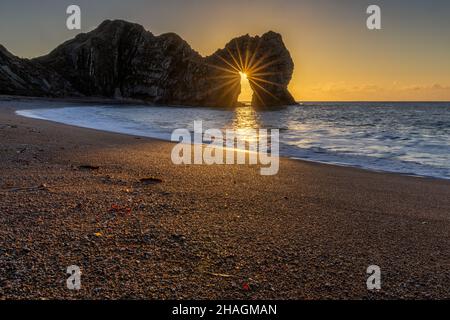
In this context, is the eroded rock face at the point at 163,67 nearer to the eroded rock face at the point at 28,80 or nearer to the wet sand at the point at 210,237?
the eroded rock face at the point at 28,80

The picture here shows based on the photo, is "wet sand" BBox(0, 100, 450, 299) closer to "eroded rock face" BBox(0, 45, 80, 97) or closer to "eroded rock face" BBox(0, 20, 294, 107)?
"eroded rock face" BBox(0, 45, 80, 97)

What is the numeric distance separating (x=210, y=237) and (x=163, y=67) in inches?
3634

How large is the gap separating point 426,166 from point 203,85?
88.6 meters

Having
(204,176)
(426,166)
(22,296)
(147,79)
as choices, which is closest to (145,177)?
(204,176)

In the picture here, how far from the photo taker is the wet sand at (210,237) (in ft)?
8.39

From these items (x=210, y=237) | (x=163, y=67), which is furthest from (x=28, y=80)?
(x=210, y=237)

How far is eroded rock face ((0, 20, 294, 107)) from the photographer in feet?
291

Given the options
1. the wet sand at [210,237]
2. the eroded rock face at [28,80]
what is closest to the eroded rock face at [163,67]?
the eroded rock face at [28,80]

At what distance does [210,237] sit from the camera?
11.2 ft

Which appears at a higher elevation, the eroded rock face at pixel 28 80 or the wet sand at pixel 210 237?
the eroded rock face at pixel 28 80

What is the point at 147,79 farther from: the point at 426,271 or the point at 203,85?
the point at 426,271

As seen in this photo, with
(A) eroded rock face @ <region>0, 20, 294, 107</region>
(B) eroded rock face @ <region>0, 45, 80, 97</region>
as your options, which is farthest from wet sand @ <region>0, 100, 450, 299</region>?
(A) eroded rock face @ <region>0, 20, 294, 107</region>

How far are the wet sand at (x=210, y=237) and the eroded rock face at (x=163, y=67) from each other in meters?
84.8

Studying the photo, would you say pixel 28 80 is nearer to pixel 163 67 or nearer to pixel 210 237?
pixel 163 67
